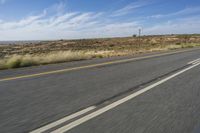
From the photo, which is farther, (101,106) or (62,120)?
(101,106)

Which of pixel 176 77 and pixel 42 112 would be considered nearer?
pixel 42 112

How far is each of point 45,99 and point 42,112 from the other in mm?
1042

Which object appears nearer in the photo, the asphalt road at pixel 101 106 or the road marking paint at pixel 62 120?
the road marking paint at pixel 62 120

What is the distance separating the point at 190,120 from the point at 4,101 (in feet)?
12.7

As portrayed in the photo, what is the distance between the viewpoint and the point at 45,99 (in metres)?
5.76

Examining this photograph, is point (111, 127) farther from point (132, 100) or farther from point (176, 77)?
point (176, 77)

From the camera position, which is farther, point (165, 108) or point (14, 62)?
point (14, 62)

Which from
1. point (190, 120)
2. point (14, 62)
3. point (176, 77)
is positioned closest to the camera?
point (190, 120)

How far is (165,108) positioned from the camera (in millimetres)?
5117

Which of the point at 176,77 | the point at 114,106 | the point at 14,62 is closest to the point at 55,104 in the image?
the point at 114,106

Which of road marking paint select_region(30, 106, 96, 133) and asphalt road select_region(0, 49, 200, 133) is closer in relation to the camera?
road marking paint select_region(30, 106, 96, 133)

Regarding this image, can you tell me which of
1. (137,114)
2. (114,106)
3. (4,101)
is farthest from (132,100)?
(4,101)

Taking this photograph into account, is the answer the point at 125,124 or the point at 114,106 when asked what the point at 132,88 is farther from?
the point at 125,124

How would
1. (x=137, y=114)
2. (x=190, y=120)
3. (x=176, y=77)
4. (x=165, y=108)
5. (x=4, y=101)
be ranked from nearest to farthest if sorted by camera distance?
(x=190, y=120) < (x=137, y=114) < (x=165, y=108) < (x=4, y=101) < (x=176, y=77)
